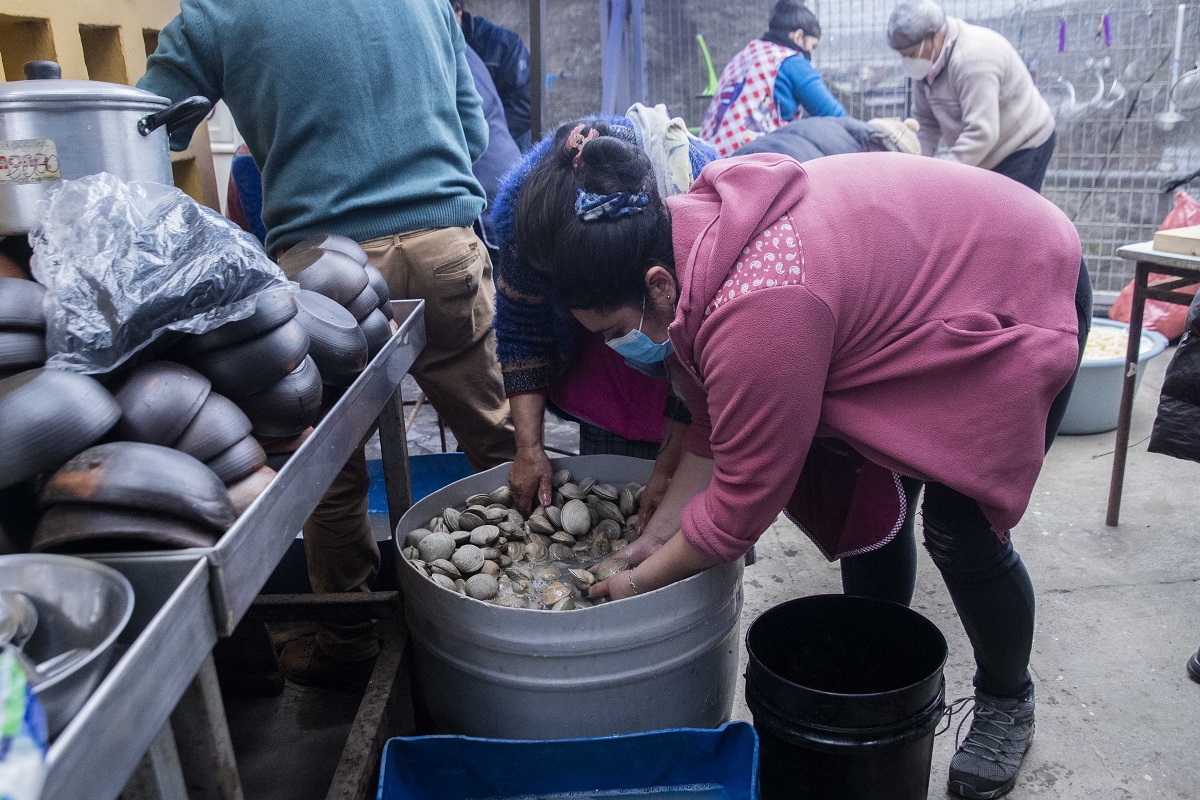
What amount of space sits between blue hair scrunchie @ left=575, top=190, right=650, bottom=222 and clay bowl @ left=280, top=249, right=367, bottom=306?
0.42 metres

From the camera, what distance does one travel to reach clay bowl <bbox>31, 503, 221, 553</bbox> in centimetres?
89

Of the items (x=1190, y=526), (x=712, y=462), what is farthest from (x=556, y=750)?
(x=1190, y=526)

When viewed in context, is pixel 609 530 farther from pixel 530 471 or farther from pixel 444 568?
pixel 444 568

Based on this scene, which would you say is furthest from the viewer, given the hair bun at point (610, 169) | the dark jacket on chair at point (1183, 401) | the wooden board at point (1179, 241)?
the wooden board at point (1179, 241)

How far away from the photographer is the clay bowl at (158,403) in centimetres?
103

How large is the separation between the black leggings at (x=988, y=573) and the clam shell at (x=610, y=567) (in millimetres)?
597

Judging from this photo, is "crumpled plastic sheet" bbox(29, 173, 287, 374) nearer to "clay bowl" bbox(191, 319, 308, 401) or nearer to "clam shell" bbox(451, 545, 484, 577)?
"clay bowl" bbox(191, 319, 308, 401)

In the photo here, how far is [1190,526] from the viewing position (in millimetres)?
3162

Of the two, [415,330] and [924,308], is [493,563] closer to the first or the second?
[415,330]

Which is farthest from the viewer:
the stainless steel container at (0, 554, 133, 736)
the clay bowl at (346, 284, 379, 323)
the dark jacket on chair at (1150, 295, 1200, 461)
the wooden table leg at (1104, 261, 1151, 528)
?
the wooden table leg at (1104, 261, 1151, 528)

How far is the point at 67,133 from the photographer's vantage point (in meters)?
1.42

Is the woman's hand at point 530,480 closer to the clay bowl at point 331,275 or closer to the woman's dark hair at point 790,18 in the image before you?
the clay bowl at point 331,275

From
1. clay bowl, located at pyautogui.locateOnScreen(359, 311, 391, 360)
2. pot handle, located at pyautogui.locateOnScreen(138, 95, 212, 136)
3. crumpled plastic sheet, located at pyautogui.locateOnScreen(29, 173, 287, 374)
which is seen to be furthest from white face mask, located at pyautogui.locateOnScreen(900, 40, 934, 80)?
crumpled plastic sheet, located at pyautogui.locateOnScreen(29, 173, 287, 374)

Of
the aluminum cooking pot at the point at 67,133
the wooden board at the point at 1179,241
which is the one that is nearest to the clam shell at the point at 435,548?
the aluminum cooking pot at the point at 67,133
